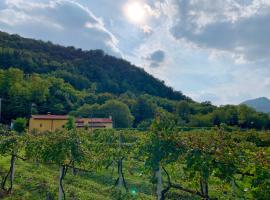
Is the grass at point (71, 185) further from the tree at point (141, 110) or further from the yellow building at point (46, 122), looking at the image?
the tree at point (141, 110)

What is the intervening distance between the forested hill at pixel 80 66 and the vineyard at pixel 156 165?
78498 millimetres

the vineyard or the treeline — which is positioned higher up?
the treeline

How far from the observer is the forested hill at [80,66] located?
296ft

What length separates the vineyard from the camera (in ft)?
18.3

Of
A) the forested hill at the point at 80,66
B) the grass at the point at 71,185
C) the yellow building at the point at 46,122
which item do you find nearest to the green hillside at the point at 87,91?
the forested hill at the point at 80,66

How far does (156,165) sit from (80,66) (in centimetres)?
9979

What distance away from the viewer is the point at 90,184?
11.9m

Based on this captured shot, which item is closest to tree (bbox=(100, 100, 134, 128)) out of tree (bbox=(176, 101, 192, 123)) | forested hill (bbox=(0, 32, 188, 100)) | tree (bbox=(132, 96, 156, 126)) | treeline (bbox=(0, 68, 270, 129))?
treeline (bbox=(0, 68, 270, 129))

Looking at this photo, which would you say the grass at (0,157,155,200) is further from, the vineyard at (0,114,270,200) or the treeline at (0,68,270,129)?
the treeline at (0,68,270,129)

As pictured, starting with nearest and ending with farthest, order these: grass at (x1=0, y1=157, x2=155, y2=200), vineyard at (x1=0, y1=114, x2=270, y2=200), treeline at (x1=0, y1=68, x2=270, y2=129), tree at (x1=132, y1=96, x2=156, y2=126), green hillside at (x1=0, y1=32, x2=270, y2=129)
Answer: vineyard at (x1=0, y1=114, x2=270, y2=200) < grass at (x1=0, y1=157, x2=155, y2=200) < treeline at (x1=0, y1=68, x2=270, y2=129) < green hillside at (x1=0, y1=32, x2=270, y2=129) < tree at (x1=132, y1=96, x2=156, y2=126)

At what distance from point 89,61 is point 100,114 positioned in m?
47.3

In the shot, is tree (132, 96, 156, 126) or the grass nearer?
the grass

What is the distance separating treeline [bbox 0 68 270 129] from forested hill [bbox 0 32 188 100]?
14932mm

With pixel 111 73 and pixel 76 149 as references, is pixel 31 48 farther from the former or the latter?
pixel 76 149
